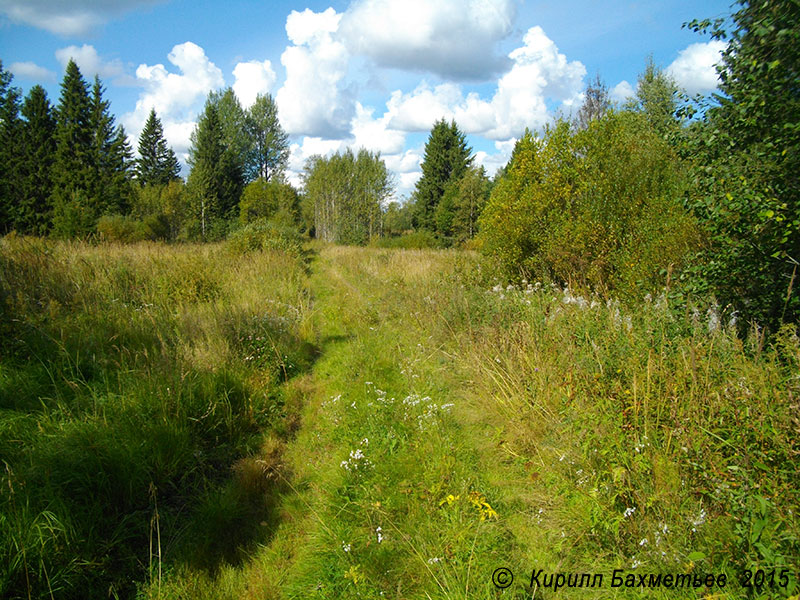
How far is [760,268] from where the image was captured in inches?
158

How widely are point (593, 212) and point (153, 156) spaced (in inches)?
2234

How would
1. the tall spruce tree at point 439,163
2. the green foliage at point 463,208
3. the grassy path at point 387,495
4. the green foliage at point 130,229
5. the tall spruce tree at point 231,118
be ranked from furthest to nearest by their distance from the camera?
the tall spruce tree at point 231,118 → the tall spruce tree at point 439,163 → the green foliage at point 463,208 → the green foliage at point 130,229 → the grassy path at point 387,495

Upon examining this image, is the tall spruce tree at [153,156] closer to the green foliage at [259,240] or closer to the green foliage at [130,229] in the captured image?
the green foliage at [130,229]

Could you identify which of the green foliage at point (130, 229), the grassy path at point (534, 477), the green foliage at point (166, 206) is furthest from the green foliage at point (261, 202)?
the grassy path at point (534, 477)

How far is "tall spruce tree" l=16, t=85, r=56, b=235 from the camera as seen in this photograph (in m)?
34.5

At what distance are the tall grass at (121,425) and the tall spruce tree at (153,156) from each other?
166 ft

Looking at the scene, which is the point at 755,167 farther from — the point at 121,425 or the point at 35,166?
the point at 35,166

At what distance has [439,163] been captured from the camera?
42.8 m

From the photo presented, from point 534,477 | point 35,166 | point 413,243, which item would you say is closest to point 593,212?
point 534,477

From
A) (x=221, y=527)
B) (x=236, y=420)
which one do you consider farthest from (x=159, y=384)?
(x=221, y=527)

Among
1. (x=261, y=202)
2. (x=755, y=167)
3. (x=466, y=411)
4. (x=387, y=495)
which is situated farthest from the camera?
(x=261, y=202)

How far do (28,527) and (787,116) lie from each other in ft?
21.3

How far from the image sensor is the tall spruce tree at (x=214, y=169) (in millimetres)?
39156

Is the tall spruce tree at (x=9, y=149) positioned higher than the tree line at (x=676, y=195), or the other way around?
the tall spruce tree at (x=9, y=149)
